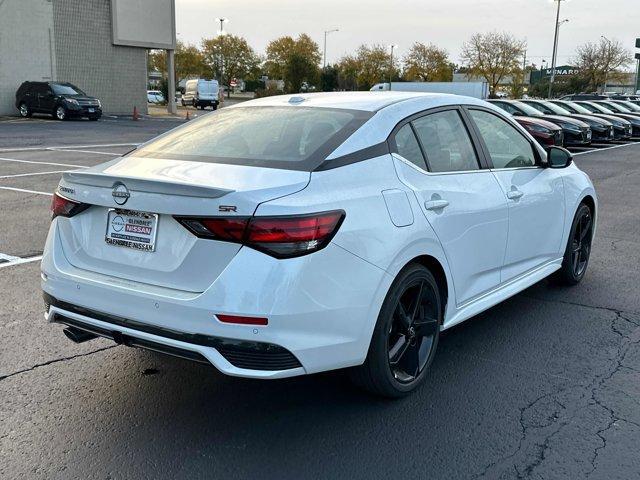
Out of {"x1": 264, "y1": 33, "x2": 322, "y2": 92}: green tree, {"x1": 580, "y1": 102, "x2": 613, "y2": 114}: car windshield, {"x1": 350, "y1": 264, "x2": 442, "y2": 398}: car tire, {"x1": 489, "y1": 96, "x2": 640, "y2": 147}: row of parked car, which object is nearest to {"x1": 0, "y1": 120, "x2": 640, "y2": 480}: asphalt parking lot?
{"x1": 350, "y1": 264, "x2": 442, "y2": 398}: car tire

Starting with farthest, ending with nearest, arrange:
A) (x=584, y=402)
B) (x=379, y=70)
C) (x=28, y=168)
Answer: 1. (x=379, y=70)
2. (x=28, y=168)
3. (x=584, y=402)

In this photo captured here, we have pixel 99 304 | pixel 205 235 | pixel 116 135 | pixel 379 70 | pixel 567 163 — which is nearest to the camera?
pixel 205 235

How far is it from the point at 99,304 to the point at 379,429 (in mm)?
1525

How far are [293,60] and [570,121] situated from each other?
180 feet

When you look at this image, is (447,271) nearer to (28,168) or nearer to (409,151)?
(409,151)

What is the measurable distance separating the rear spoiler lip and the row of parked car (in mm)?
15797

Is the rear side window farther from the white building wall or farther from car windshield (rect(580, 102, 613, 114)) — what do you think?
the white building wall

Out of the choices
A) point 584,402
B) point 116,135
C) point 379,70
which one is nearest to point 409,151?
point 584,402

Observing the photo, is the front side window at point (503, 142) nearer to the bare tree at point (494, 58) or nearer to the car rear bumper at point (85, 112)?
the car rear bumper at point (85, 112)

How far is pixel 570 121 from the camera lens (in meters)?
21.8

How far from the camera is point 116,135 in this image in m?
23.6

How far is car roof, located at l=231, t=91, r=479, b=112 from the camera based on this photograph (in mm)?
4051

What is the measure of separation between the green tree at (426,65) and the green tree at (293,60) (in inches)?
438

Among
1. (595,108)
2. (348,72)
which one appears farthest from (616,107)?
(348,72)
